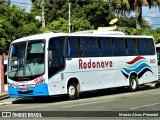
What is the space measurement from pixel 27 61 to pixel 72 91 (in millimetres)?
2842

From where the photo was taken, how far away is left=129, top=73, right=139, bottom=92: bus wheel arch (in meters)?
26.6

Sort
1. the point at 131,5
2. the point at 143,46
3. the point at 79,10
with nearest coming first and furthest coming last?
the point at 143,46 < the point at 131,5 < the point at 79,10

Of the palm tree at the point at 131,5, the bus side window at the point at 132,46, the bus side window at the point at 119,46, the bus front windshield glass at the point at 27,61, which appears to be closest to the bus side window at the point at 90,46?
the bus side window at the point at 119,46

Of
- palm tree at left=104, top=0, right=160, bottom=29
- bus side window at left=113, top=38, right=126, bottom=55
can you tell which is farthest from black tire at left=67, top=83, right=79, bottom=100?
palm tree at left=104, top=0, right=160, bottom=29

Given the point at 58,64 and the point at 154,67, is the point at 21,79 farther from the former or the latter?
the point at 154,67

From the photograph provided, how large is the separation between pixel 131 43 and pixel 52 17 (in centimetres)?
4228

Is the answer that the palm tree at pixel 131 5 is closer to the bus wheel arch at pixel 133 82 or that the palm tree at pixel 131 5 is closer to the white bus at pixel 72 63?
the white bus at pixel 72 63

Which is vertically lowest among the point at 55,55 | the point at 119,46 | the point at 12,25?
the point at 55,55

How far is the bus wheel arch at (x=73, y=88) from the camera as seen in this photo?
2209cm

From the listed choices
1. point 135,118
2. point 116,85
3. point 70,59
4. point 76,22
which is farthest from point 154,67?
point 76,22

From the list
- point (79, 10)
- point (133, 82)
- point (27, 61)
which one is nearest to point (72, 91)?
point (27, 61)

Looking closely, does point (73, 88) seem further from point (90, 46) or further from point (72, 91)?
point (90, 46)

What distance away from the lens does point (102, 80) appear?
24.4 metres

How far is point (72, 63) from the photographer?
2206cm
